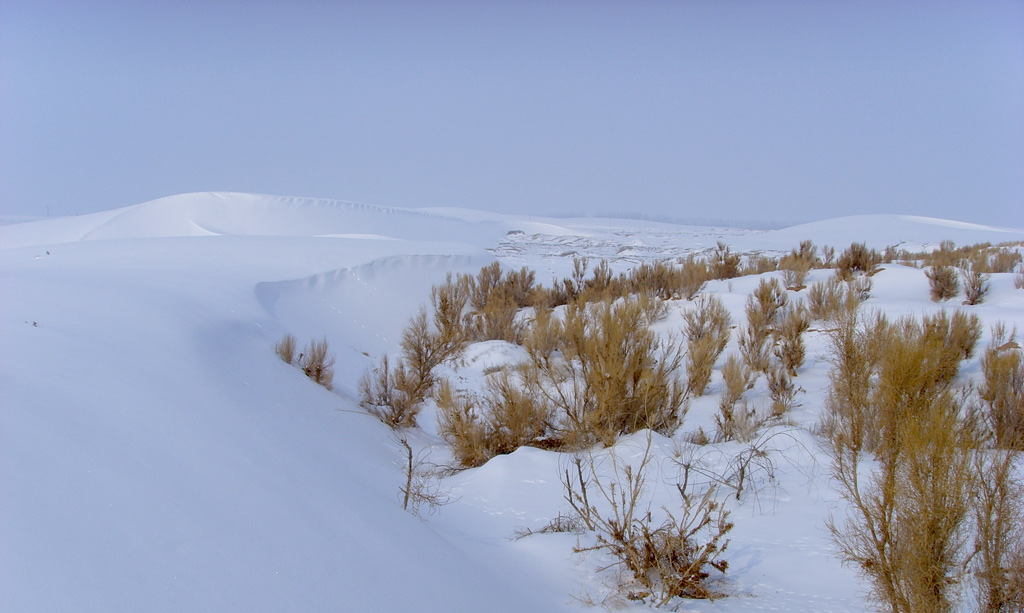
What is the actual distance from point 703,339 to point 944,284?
6.47 metres

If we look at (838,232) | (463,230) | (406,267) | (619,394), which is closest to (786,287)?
(619,394)

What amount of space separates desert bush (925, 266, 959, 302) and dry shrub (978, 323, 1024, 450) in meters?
4.74

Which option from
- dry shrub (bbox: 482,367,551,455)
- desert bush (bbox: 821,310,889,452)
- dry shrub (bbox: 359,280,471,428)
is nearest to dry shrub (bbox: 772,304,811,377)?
desert bush (bbox: 821,310,889,452)

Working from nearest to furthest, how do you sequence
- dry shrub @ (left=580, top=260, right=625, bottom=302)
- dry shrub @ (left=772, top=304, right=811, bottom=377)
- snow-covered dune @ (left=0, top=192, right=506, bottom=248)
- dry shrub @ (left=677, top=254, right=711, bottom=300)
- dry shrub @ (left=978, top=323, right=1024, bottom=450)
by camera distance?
1. dry shrub @ (left=978, top=323, right=1024, bottom=450)
2. dry shrub @ (left=772, top=304, right=811, bottom=377)
3. dry shrub @ (left=580, top=260, right=625, bottom=302)
4. dry shrub @ (left=677, top=254, right=711, bottom=300)
5. snow-covered dune @ (left=0, top=192, right=506, bottom=248)

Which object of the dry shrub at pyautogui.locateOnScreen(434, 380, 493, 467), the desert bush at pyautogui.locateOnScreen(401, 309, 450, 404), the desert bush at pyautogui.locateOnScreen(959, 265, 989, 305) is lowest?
the dry shrub at pyautogui.locateOnScreen(434, 380, 493, 467)

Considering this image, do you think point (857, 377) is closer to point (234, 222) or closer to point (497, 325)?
point (497, 325)

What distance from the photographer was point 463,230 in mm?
43062

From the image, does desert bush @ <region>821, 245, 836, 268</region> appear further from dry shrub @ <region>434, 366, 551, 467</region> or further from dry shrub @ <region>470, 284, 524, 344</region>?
dry shrub @ <region>434, 366, 551, 467</region>

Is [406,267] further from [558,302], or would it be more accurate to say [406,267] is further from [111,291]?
[111,291]

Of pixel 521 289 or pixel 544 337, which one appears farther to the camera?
pixel 521 289

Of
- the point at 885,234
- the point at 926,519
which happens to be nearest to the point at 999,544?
the point at 926,519

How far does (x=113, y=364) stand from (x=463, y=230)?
129ft

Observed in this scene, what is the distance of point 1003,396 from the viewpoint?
6180mm

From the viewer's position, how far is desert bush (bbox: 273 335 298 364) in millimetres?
7672
